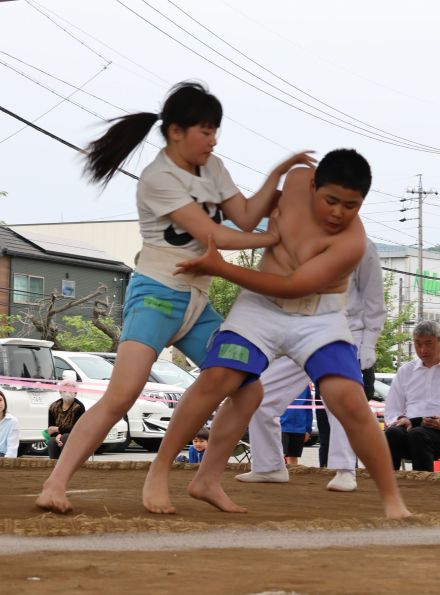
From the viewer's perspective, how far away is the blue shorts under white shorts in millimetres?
4672

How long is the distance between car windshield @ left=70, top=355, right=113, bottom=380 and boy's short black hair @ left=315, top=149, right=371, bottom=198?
1493 cm

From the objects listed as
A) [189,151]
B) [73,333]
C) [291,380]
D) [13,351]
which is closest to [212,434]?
[189,151]

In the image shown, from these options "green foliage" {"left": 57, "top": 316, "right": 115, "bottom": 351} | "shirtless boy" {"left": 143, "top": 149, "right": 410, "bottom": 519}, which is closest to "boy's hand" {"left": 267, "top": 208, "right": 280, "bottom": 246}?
"shirtless boy" {"left": 143, "top": 149, "right": 410, "bottom": 519}

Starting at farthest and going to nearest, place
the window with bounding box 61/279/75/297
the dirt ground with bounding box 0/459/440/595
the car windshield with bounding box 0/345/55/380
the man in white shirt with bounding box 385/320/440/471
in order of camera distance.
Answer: the window with bounding box 61/279/75/297 → the car windshield with bounding box 0/345/55/380 → the man in white shirt with bounding box 385/320/440/471 → the dirt ground with bounding box 0/459/440/595

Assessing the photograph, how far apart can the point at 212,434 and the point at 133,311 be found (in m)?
0.63

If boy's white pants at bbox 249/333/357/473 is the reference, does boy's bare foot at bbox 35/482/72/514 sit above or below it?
below

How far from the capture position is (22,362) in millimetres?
18859

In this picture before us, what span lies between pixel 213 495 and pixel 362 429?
658mm

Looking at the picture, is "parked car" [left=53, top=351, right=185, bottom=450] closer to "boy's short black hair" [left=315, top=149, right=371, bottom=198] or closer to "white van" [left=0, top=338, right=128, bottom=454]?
"white van" [left=0, top=338, right=128, bottom=454]

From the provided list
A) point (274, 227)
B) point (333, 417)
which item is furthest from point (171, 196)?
point (333, 417)

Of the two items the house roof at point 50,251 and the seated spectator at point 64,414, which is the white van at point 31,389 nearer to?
the seated spectator at point 64,414

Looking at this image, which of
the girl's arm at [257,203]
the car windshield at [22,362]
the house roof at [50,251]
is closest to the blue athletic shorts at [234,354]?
the girl's arm at [257,203]

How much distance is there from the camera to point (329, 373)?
184 inches

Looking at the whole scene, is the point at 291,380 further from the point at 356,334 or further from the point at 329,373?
the point at 329,373
